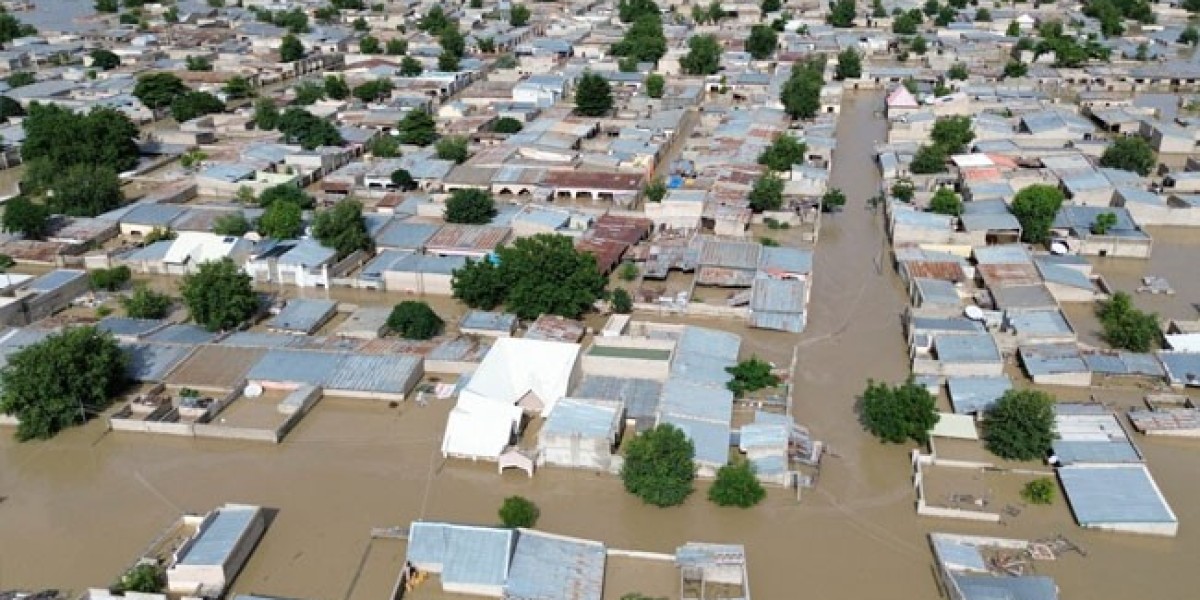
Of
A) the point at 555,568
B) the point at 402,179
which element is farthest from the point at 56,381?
the point at 402,179

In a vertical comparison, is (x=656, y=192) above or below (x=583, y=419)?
above

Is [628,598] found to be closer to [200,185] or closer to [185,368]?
[185,368]

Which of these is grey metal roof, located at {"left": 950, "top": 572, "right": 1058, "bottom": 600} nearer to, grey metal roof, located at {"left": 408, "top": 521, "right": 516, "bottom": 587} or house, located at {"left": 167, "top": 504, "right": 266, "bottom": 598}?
grey metal roof, located at {"left": 408, "top": 521, "right": 516, "bottom": 587}

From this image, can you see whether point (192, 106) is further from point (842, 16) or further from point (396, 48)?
point (842, 16)

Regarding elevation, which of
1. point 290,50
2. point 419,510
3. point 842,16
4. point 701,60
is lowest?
point 419,510

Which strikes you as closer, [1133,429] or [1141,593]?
[1141,593]

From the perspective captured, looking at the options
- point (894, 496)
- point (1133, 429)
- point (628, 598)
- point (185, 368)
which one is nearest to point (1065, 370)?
point (1133, 429)

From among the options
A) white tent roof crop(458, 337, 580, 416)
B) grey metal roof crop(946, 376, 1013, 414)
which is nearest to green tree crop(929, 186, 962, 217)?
grey metal roof crop(946, 376, 1013, 414)
